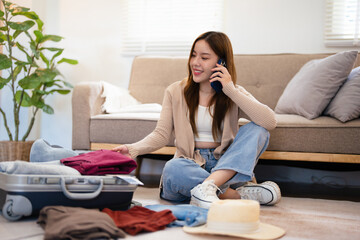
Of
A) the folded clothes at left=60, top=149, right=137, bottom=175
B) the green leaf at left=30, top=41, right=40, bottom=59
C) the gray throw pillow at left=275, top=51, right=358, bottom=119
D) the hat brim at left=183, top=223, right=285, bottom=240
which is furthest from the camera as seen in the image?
the green leaf at left=30, top=41, right=40, bottom=59

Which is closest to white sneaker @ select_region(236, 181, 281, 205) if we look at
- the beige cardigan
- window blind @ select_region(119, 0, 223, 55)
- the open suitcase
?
the beige cardigan

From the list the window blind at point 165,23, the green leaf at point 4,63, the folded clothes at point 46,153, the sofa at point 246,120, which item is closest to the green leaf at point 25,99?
the green leaf at point 4,63

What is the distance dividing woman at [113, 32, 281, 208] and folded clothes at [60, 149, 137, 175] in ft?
0.56

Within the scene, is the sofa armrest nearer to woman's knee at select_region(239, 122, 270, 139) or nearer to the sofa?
the sofa

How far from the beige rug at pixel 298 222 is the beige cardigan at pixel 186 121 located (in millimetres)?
257

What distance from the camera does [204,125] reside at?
2.01 m

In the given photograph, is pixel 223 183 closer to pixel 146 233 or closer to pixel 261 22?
pixel 146 233

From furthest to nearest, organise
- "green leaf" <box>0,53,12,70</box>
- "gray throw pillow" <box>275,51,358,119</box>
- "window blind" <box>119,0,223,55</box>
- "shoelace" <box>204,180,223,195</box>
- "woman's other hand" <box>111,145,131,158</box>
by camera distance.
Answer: "window blind" <box>119,0,223,55</box>, "green leaf" <box>0,53,12,70</box>, "gray throw pillow" <box>275,51,358,119</box>, "woman's other hand" <box>111,145,131,158</box>, "shoelace" <box>204,180,223,195</box>

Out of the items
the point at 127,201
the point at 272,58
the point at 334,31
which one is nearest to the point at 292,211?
the point at 127,201

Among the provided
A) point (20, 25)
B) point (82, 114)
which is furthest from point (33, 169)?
point (20, 25)

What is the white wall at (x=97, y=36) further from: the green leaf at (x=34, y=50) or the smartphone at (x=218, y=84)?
the smartphone at (x=218, y=84)

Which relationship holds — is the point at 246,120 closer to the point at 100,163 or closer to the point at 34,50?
the point at 100,163

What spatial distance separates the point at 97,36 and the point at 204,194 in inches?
101

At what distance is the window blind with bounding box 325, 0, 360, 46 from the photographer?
3.20 meters
